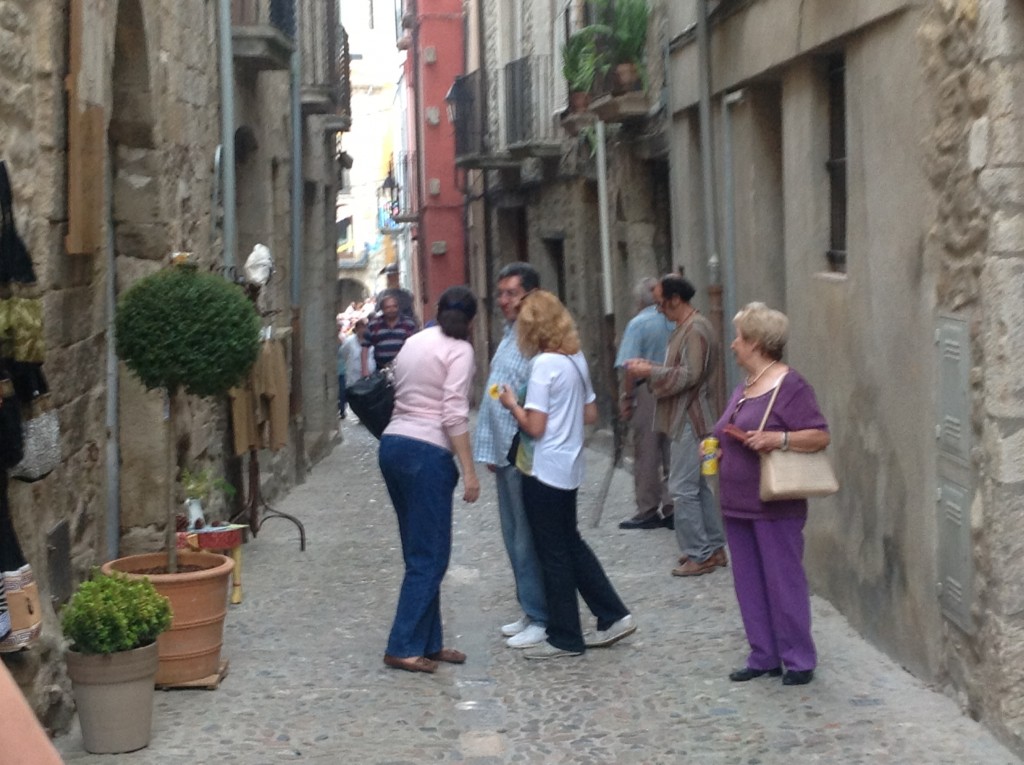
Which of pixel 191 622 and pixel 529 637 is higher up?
pixel 191 622

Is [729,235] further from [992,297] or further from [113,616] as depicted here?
[113,616]

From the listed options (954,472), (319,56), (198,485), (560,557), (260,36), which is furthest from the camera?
(319,56)

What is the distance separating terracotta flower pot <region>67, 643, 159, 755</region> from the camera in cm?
506

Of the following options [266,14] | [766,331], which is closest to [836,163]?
[766,331]

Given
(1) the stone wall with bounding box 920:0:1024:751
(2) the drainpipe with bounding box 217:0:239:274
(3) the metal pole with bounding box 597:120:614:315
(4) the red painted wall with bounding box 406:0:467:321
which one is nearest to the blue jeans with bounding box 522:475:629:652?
(1) the stone wall with bounding box 920:0:1024:751

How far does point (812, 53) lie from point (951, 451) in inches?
106

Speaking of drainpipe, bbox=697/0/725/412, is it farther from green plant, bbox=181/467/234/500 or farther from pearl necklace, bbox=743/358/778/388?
pearl necklace, bbox=743/358/778/388

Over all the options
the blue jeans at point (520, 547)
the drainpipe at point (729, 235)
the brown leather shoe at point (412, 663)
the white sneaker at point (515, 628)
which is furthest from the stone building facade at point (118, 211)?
the drainpipe at point (729, 235)

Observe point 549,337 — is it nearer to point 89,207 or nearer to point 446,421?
point 446,421

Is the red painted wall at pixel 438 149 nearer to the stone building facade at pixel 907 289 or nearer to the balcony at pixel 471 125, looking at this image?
the balcony at pixel 471 125

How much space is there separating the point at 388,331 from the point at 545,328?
336 inches

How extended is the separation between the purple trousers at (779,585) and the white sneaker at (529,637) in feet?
3.49

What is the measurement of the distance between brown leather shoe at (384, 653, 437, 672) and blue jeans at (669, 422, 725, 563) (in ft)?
7.89

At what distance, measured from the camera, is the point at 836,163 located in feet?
24.7
